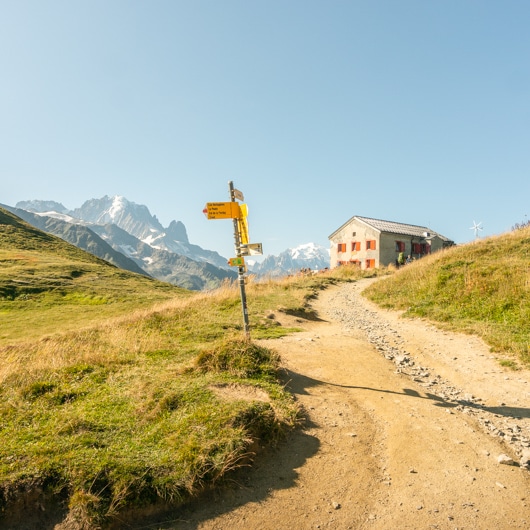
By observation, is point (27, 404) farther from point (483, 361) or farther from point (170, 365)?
point (483, 361)

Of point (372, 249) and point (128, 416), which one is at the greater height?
point (372, 249)

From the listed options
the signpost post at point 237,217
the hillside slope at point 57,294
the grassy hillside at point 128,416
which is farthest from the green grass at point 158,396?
the hillside slope at point 57,294

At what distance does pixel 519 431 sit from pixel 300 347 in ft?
18.7

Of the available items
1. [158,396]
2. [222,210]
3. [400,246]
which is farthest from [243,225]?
[400,246]

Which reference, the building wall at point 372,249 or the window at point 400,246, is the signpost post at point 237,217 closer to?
the building wall at point 372,249

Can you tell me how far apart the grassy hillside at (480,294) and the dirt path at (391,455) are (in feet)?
8.01

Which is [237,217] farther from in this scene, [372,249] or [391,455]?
[372,249]

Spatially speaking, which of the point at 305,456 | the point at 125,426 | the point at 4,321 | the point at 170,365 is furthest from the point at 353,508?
the point at 4,321

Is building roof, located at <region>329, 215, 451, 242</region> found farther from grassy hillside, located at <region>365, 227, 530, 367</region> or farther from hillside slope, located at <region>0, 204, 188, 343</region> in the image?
hillside slope, located at <region>0, 204, 188, 343</region>

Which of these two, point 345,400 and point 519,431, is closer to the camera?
point 519,431

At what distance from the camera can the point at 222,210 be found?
8516 millimetres

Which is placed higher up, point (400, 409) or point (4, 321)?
point (400, 409)

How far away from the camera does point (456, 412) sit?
654 cm

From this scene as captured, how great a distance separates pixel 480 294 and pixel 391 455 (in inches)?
469
